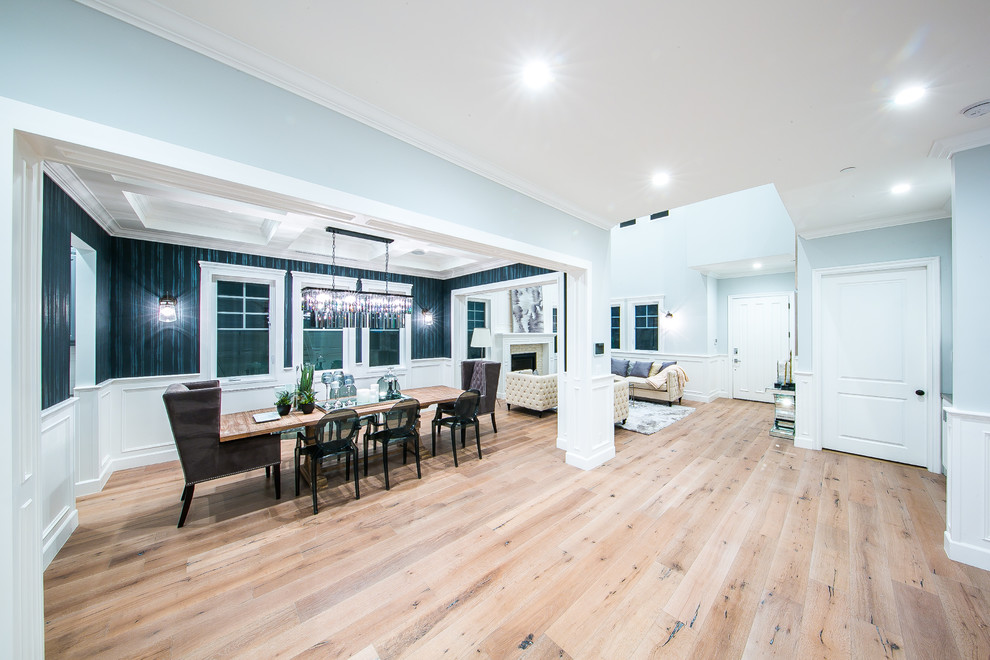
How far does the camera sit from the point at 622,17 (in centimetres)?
136

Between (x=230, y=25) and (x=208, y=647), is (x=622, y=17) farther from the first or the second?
(x=208, y=647)

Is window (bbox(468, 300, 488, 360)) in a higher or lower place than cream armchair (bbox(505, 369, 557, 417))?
higher

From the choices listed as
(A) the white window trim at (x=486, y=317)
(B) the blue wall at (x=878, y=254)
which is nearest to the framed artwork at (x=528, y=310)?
(A) the white window trim at (x=486, y=317)

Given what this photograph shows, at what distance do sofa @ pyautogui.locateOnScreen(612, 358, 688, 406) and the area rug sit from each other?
0.64ft

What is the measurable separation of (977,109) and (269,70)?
384cm

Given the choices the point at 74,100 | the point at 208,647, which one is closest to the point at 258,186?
the point at 74,100

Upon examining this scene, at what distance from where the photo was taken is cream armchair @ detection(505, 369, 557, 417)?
18.9 ft

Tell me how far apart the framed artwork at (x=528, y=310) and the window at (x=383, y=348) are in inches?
112

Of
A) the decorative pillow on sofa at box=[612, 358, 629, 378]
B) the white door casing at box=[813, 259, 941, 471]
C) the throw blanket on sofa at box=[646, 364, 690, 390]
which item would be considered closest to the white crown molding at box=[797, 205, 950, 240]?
the white door casing at box=[813, 259, 941, 471]

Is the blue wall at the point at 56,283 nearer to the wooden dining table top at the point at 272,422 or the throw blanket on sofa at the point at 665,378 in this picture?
the wooden dining table top at the point at 272,422

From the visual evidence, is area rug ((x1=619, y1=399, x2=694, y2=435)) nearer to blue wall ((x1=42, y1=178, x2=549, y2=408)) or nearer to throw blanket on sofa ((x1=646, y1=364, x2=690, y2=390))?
throw blanket on sofa ((x1=646, y1=364, x2=690, y2=390))

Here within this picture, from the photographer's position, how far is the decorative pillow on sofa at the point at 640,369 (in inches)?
278

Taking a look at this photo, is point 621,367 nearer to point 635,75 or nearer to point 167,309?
point 635,75

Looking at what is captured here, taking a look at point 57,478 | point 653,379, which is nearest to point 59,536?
point 57,478
